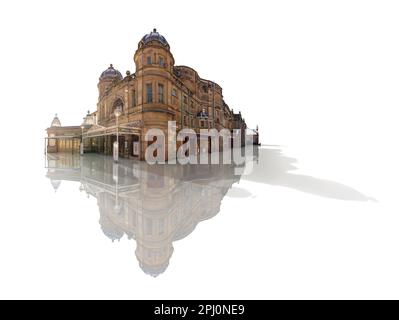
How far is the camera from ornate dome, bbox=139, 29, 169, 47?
17.3m

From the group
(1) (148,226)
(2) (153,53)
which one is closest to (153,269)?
(1) (148,226)

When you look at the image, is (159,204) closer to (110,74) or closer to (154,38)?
(154,38)

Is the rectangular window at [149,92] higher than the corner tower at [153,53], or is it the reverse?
the corner tower at [153,53]

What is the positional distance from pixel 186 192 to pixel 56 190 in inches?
223

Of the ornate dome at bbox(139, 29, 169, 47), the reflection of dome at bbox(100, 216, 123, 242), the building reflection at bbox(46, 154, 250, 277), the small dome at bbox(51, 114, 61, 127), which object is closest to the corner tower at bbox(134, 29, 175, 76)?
the ornate dome at bbox(139, 29, 169, 47)

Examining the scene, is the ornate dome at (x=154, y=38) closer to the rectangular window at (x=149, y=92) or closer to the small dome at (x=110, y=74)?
the rectangular window at (x=149, y=92)

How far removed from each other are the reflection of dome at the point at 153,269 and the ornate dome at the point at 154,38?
20.2 metres

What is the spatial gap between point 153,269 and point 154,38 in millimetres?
20729

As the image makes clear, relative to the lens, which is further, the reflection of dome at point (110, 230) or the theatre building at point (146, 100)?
the theatre building at point (146, 100)

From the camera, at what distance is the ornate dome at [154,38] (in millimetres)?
17297

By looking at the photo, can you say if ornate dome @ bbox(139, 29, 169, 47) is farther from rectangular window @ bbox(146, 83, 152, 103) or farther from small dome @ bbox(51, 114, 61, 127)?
small dome @ bbox(51, 114, 61, 127)

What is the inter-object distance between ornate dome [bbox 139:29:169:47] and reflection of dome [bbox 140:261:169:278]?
Result: 20221mm

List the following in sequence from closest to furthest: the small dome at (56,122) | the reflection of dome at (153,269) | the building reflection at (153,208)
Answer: the reflection of dome at (153,269), the building reflection at (153,208), the small dome at (56,122)

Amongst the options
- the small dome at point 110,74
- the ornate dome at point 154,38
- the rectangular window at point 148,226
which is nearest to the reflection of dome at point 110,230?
the rectangular window at point 148,226
